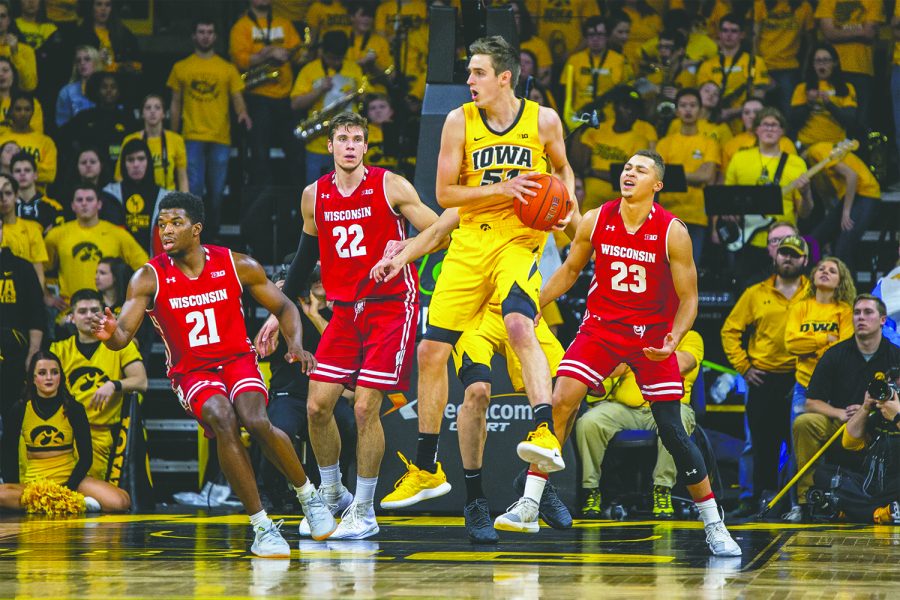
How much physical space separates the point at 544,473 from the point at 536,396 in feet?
1.57

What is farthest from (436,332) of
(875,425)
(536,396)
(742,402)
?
(742,402)

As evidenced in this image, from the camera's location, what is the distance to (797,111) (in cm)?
1406

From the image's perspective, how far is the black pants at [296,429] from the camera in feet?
35.2

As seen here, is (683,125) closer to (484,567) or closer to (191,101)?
(191,101)

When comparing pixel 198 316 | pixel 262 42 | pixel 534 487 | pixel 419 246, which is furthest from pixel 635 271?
pixel 262 42

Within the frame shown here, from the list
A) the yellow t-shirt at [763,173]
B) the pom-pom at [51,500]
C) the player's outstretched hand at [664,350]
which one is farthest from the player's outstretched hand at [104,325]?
the yellow t-shirt at [763,173]

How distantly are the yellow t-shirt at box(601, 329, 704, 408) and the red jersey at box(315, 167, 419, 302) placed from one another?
277 cm

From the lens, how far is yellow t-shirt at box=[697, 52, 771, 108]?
554 inches

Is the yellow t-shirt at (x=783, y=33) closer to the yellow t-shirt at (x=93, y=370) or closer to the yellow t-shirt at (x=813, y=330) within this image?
the yellow t-shirt at (x=813, y=330)

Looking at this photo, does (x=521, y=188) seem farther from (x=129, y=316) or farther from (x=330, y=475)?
(x=330, y=475)

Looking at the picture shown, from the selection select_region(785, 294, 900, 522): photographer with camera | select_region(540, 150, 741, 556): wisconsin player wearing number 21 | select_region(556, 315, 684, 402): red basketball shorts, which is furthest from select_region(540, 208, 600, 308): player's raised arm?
select_region(785, 294, 900, 522): photographer with camera

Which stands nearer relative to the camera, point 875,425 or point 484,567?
point 484,567

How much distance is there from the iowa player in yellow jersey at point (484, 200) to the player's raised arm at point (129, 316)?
1.57m

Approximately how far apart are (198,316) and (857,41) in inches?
346
